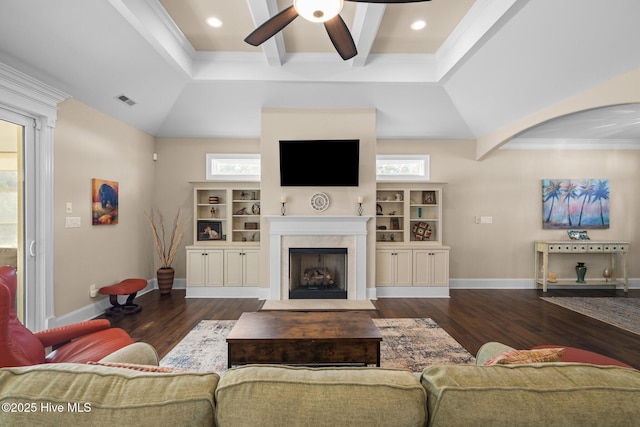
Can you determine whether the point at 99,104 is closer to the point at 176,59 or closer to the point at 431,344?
the point at 176,59

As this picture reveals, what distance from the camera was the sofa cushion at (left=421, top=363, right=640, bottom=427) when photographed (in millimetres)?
821

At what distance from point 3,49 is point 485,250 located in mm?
7052

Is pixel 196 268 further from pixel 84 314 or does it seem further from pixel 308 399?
pixel 308 399

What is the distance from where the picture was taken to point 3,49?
279cm

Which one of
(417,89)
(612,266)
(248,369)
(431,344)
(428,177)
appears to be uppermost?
(417,89)

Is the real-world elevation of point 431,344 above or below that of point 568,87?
below

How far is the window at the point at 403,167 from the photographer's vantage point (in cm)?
602

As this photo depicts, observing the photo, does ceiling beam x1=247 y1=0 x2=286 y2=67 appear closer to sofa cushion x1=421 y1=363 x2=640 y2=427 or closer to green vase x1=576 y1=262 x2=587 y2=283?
sofa cushion x1=421 y1=363 x2=640 y2=427

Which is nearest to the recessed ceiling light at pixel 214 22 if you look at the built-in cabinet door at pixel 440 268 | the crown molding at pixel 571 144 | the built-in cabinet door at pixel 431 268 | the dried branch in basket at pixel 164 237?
the dried branch in basket at pixel 164 237

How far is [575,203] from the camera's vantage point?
5.95m

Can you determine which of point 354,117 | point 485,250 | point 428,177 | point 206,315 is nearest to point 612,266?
point 485,250

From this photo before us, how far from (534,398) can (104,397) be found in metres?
1.16

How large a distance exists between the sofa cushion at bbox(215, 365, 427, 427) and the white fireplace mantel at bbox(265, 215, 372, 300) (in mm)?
4060

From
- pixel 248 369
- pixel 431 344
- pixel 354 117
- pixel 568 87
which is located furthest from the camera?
pixel 354 117
